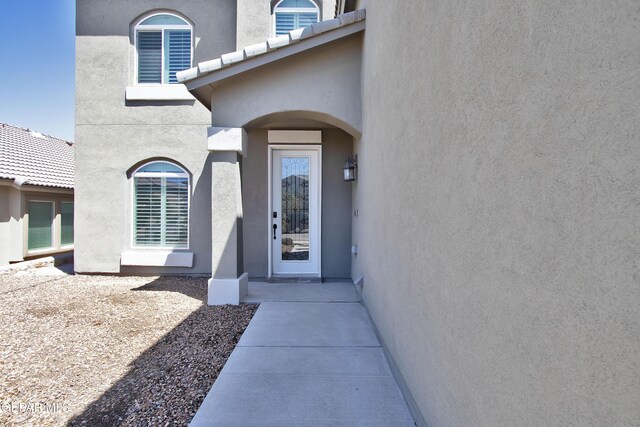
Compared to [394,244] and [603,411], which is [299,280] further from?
[603,411]

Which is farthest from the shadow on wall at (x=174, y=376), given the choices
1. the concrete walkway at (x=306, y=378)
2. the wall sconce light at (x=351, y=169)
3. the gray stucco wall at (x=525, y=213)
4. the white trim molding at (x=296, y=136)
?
the white trim molding at (x=296, y=136)

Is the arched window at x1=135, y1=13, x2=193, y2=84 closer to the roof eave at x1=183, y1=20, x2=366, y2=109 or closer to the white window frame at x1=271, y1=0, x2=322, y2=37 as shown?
the white window frame at x1=271, y1=0, x2=322, y2=37

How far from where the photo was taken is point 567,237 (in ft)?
3.78

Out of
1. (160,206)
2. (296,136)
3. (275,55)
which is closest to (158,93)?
(160,206)

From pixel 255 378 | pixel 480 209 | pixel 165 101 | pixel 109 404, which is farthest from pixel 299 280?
pixel 480 209

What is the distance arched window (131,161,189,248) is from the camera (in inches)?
350

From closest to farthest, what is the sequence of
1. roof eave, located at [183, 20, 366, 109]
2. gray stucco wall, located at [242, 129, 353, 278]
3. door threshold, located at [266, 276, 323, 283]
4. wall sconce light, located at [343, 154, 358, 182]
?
roof eave, located at [183, 20, 366, 109], wall sconce light, located at [343, 154, 358, 182], door threshold, located at [266, 276, 323, 283], gray stucco wall, located at [242, 129, 353, 278]

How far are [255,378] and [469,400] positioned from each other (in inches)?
95.7

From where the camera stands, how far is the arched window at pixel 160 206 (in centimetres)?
889

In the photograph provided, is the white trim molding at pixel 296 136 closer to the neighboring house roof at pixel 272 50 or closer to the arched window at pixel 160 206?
the neighboring house roof at pixel 272 50

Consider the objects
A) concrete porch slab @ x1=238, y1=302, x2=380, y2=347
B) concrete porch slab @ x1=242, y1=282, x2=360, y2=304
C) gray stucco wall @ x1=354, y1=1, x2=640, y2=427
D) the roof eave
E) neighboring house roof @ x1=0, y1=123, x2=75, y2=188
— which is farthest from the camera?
neighboring house roof @ x1=0, y1=123, x2=75, y2=188

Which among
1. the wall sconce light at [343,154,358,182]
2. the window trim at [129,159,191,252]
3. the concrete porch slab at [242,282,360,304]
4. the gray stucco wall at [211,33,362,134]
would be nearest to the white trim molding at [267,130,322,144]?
the wall sconce light at [343,154,358,182]

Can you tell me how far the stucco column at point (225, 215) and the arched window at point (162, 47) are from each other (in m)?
4.06

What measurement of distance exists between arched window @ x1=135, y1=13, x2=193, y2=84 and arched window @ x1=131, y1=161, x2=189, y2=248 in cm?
242
